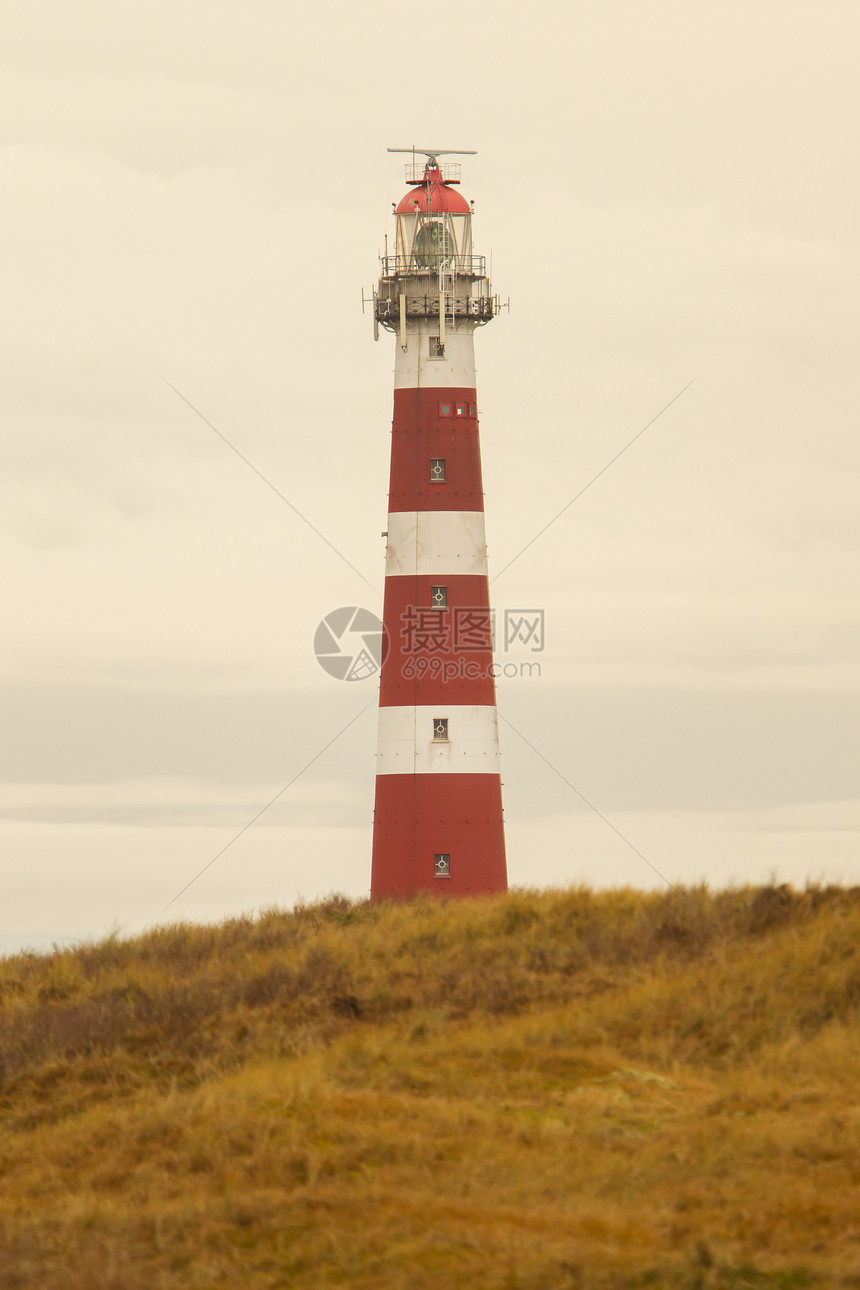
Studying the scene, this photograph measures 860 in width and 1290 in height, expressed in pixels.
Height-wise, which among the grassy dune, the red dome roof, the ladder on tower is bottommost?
the grassy dune

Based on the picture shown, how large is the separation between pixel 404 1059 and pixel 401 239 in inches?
807

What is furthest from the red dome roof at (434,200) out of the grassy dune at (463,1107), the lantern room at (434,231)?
A: the grassy dune at (463,1107)

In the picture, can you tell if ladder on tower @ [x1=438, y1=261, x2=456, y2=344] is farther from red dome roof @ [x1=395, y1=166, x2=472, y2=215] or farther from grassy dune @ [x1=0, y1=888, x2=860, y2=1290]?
grassy dune @ [x1=0, y1=888, x2=860, y2=1290]

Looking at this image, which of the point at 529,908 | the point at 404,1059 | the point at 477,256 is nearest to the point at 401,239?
the point at 477,256

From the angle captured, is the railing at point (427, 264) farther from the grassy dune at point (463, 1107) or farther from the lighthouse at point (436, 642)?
the grassy dune at point (463, 1107)

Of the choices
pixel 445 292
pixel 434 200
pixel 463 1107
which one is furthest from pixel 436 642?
pixel 463 1107

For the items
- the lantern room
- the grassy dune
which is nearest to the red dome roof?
the lantern room

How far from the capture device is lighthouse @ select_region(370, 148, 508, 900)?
27.5m

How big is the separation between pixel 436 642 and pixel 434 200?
29.3 ft

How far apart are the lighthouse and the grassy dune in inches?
410

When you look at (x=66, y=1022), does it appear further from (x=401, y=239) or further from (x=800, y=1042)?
(x=401, y=239)

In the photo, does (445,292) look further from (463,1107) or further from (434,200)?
(463,1107)

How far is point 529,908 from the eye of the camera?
17000 mm

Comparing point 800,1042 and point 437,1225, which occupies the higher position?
point 800,1042
